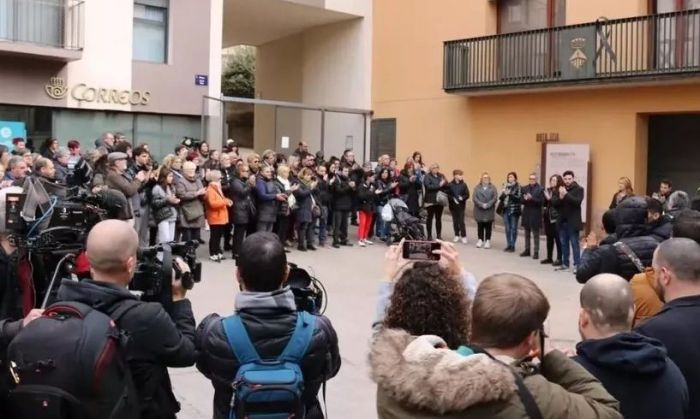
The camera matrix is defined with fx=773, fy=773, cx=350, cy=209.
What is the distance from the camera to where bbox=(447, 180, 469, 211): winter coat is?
1727 cm

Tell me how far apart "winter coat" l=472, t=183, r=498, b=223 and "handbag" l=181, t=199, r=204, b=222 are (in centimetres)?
671

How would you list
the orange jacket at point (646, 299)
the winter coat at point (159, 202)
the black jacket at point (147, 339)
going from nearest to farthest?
the black jacket at point (147, 339) < the orange jacket at point (646, 299) < the winter coat at point (159, 202)

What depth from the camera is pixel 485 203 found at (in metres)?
16.8

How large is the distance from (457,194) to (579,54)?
4.61 metres

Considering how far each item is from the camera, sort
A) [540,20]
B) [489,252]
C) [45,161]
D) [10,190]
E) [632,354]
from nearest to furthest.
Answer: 1. [632,354]
2. [10,190]
3. [45,161]
4. [489,252]
5. [540,20]

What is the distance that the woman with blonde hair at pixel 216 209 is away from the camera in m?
13.2

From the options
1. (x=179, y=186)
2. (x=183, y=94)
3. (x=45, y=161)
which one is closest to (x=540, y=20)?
(x=183, y=94)

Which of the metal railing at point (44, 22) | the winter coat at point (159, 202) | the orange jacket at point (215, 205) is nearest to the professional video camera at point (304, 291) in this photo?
the winter coat at point (159, 202)

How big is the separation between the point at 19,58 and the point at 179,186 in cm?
655

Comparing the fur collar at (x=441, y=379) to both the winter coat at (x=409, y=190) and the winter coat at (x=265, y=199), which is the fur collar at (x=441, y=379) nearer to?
the winter coat at (x=265, y=199)

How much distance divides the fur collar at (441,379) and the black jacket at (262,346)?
919mm

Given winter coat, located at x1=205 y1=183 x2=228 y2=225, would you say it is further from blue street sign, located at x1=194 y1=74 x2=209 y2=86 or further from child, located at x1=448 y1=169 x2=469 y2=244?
blue street sign, located at x1=194 y1=74 x2=209 y2=86

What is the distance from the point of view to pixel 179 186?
496 inches

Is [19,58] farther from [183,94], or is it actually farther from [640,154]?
[640,154]
